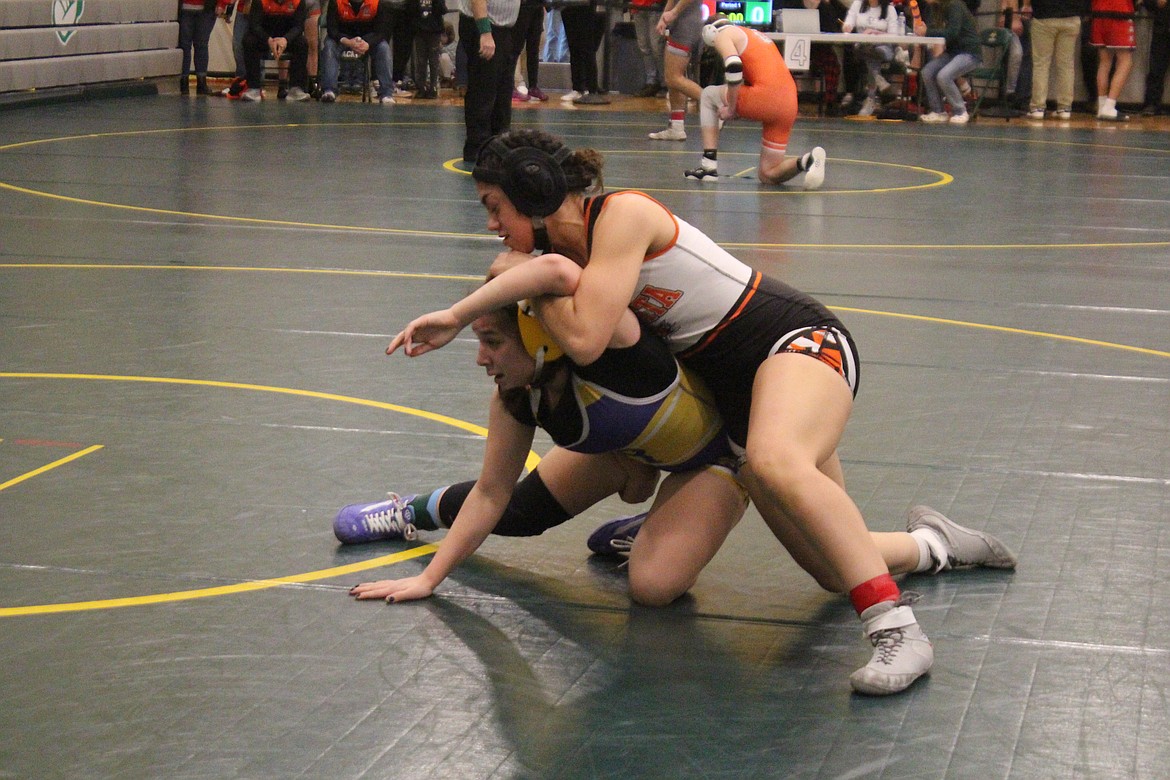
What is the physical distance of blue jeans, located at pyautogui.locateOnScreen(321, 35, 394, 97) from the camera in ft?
56.3

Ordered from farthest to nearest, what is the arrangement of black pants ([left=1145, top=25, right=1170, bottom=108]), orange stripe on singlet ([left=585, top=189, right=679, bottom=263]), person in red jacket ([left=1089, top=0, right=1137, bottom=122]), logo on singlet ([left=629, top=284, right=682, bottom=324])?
black pants ([left=1145, top=25, right=1170, bottom=108]) → person in red jacket ([left=1089, top=0, right=1137, bottom=122]) → logo on singlet ([left=629, top=284, right=682, bottom=324]) → orange stripe on singlet ([left=585, top=189, right=679, bottom=263])

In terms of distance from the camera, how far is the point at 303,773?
2.49 meters

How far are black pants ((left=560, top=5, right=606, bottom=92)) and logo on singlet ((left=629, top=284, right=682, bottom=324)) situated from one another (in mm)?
14614

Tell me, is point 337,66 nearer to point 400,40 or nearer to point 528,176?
point 400,40

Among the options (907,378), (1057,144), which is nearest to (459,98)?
(1057,144)

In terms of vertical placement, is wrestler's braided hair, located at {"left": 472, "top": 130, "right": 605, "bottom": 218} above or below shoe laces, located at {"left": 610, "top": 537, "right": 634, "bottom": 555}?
above

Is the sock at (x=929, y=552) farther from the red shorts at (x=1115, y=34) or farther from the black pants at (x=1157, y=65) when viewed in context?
the black pants at (x=1157, y=65)

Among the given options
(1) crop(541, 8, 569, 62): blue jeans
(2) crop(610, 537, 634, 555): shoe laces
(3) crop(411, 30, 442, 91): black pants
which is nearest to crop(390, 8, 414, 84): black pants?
(3) crop(411, 30, 442, 91): black pants

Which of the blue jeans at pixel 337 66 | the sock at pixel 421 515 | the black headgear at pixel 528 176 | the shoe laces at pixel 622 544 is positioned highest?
the blue jeans at pixel 337 66

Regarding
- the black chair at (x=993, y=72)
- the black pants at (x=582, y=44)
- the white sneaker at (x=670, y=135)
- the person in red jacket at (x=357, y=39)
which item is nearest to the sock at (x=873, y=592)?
the white sneaker at (x=670, y=135)

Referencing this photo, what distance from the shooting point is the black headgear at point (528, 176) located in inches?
119

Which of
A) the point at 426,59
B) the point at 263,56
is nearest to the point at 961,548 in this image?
the point at 426,59

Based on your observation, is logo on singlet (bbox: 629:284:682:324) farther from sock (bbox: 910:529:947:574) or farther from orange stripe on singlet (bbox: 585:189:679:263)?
sock (bbox: 910:529:947:574)

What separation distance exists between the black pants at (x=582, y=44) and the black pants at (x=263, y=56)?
9.69 ft
